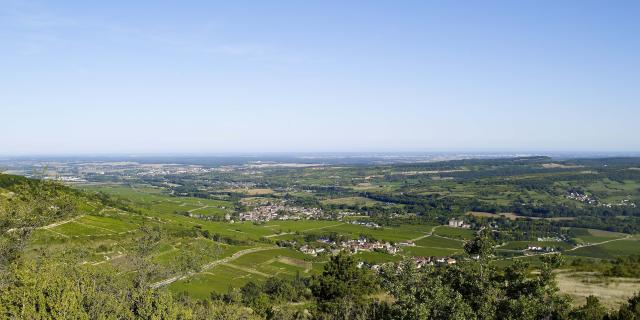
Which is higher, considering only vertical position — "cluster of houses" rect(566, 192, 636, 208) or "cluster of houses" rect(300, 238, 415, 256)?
"cluster of houses" rect(566, 192, 636, 208)

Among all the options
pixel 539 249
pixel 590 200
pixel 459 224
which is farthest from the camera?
pixel 590 200

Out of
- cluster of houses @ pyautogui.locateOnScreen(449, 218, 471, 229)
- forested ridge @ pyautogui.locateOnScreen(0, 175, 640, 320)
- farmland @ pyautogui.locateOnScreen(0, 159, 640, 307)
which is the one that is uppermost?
forested ridge @ pyautogui.locateOnScreen(0, 175, 640, 320)

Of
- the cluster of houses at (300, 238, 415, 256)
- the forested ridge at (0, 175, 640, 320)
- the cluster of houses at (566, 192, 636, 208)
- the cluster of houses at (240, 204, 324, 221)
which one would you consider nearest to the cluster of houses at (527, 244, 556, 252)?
the cluster of houses at (300, 238, 415, 256)

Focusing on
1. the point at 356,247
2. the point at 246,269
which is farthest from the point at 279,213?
the point at 246,269

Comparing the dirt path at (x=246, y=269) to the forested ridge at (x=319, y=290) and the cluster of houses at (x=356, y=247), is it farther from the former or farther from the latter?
the forested ridge at (x=319, y=290)

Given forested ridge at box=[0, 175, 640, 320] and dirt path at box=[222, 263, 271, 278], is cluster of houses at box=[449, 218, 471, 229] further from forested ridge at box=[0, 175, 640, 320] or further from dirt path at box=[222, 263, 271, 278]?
forested ridge at box=[0, 175, 640, 320]

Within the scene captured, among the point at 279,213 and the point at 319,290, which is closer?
the point at 319,290

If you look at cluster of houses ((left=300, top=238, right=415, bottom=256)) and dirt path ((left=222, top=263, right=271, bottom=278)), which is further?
cluster of houses ((left=300, top=238, right=415, bottom=256))

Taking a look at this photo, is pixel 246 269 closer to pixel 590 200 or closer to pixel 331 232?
pixel 331 232
